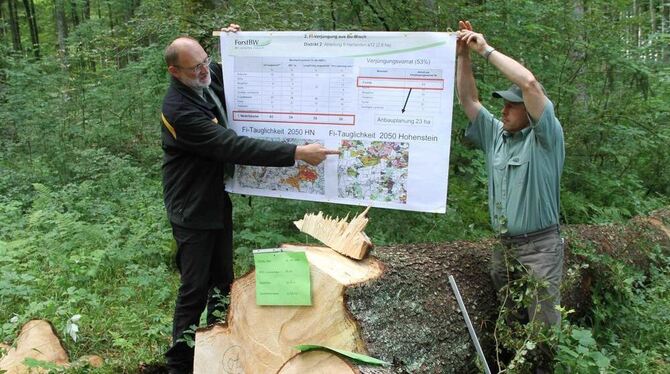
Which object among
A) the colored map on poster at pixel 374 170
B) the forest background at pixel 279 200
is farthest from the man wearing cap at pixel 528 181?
the colored map on poster at pixel 374 170

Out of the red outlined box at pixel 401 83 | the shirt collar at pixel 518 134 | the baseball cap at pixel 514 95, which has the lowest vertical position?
the shirt collar at pixel 518 134

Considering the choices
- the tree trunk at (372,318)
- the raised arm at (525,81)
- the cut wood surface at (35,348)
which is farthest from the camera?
the cut wood surface at (35,348)

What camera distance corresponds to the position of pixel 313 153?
3139 millimetres

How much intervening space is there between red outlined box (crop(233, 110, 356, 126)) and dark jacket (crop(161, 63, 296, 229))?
17 centimetres

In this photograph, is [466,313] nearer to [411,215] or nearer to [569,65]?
[411,215]

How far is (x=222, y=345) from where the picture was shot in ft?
10.1

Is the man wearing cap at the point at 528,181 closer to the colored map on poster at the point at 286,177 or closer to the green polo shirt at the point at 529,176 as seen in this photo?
the green polo shirt at the point at 529,176

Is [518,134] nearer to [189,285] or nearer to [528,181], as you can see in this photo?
[528,181]

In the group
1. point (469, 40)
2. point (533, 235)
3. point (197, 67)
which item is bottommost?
point (533, 235)

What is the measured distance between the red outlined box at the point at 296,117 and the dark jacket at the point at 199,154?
0.17 meters

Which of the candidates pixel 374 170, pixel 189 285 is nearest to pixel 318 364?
pixel 374 170

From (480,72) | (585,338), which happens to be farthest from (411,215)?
(585,338)

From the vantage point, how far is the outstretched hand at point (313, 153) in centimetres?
313

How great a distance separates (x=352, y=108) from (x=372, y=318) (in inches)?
48.5
